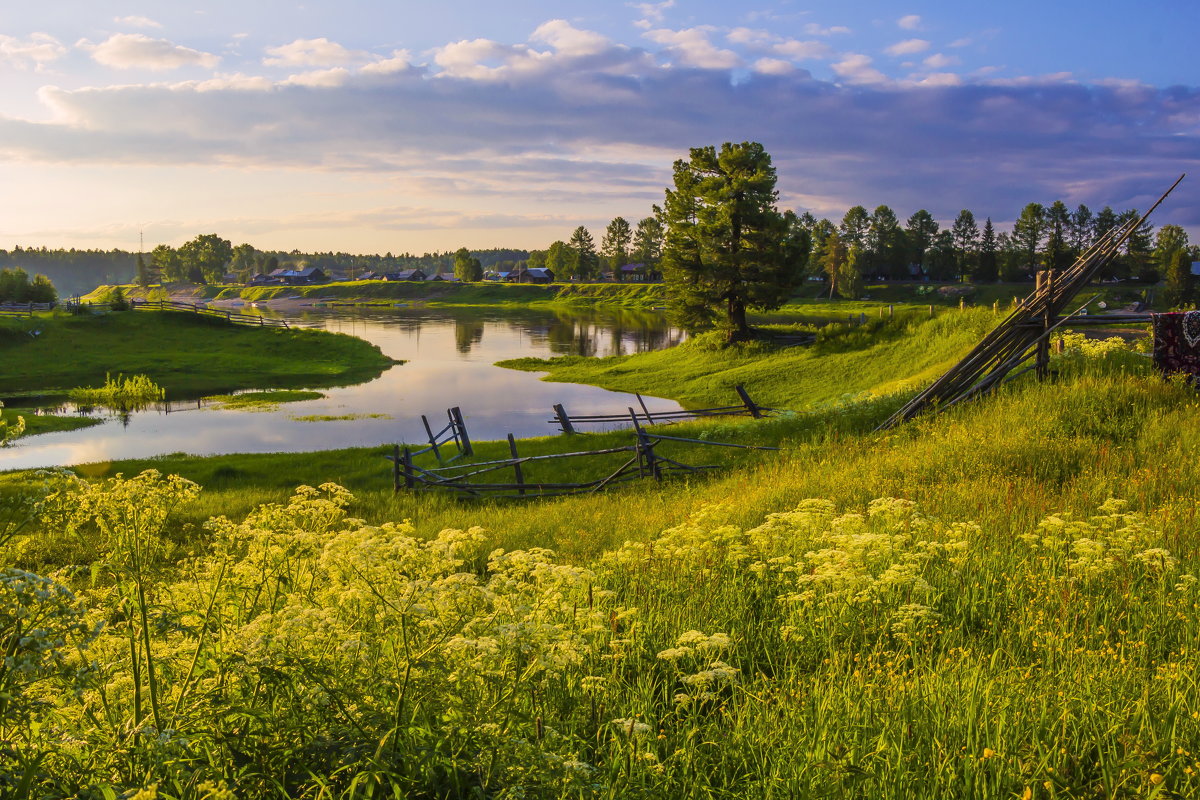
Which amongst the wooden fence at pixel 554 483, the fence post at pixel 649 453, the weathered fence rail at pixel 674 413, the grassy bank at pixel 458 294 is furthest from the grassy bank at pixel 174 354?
the grassy bank at pixel 458 294

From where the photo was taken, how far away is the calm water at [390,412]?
30078 millimetres

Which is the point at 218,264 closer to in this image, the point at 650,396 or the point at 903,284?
the point at 903,284

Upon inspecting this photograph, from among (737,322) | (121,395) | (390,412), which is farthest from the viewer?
(737,322)

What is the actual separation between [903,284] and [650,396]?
82195mm

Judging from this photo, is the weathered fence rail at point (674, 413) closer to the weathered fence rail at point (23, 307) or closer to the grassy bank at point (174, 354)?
the grassy bank at point (174, 354)

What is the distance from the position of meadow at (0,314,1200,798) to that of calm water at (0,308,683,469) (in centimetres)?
2519

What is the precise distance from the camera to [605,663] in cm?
475

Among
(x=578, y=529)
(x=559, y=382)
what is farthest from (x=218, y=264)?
(x=578, y=529)

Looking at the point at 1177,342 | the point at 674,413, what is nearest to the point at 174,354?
the point at 674,413

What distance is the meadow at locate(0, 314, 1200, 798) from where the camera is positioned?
3127 mm

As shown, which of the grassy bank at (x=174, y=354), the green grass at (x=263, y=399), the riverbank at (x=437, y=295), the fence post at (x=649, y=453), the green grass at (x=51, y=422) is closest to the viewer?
the fence post at (x=649, y=453)

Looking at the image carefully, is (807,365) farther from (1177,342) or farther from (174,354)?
(174,354)

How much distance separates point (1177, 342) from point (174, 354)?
54.8 meters

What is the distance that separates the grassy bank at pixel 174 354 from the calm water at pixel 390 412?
424 cm
